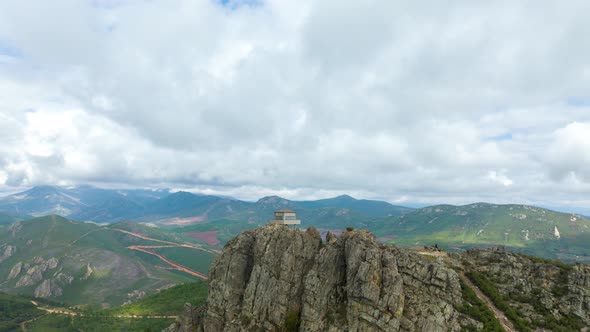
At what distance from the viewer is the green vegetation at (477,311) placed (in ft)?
245

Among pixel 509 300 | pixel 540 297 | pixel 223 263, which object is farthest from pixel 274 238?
pixel 540 297

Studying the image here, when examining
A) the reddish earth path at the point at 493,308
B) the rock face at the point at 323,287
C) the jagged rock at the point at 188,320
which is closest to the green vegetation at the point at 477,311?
the reddish earth path at the point at 493,308

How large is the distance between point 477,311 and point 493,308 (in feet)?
24.2

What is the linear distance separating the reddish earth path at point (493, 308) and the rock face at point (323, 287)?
31.5ft

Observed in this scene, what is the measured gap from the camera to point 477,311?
77.8 metres

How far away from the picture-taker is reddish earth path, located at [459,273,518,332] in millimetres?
76463

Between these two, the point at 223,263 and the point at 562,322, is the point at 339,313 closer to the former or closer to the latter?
the point at 223,263

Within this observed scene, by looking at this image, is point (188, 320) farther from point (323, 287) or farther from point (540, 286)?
point (540, 286)

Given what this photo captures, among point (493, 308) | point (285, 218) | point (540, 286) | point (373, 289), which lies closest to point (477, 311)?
point (493, 308)

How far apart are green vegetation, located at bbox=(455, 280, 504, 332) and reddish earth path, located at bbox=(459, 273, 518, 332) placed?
2.63 meters

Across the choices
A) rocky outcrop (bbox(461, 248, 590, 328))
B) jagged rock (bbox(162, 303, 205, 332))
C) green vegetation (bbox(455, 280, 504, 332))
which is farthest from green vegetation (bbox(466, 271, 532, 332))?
jagged rock (bbox(162, 303, 205, 332))

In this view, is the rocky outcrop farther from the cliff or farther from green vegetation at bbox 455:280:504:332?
green vegetation at bbox 455:280:504:332

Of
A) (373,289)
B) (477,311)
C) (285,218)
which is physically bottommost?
(477,311)

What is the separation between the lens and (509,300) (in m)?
84.1
